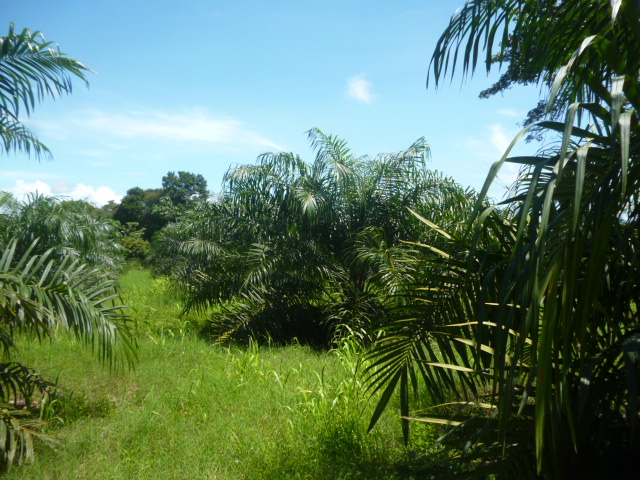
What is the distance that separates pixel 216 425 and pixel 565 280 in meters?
3.25

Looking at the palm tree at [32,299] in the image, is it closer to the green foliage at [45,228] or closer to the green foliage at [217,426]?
the green foliage at [217,426]

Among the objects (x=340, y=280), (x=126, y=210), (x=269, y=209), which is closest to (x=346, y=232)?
(x=340, y=280)

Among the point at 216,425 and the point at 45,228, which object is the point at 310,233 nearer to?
the point at 216,425

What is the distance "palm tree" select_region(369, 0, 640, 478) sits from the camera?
62.0 inches

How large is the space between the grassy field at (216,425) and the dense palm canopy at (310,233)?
4.38ft

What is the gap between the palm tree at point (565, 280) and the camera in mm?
1575

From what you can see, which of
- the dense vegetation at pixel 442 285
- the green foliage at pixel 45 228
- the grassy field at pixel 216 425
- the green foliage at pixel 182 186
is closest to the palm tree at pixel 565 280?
the dense vegetation at pixel 442 285

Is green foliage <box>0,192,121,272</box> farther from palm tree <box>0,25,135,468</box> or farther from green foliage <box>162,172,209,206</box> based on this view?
green foliage <box>162,172,209,206</box>

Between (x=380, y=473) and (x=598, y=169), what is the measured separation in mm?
2304

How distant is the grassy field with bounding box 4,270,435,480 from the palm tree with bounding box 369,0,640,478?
0.95 m

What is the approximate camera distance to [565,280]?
1.64 m

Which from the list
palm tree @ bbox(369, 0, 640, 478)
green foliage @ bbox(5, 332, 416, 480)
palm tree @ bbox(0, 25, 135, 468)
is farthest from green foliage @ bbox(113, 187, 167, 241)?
palm tree @ bbox(369, 0, 640, 478)

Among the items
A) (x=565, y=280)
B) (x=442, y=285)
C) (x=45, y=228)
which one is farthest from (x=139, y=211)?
(x=565, y=280)

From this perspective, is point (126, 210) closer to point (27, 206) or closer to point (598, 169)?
point (27, 206)
